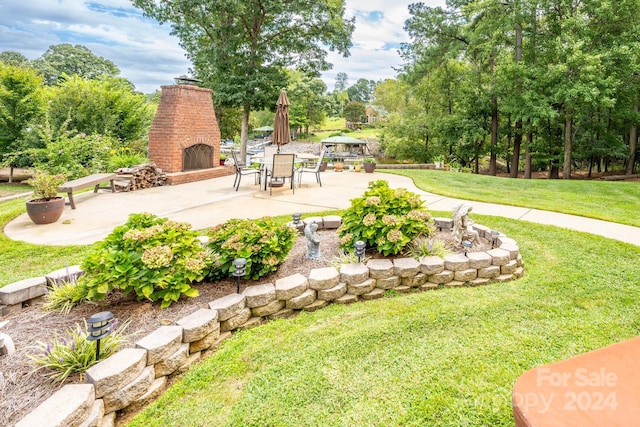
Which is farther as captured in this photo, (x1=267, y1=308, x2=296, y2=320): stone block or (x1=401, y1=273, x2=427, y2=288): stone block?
(x1=401, y1=273, x2=427, y2=288): stone block

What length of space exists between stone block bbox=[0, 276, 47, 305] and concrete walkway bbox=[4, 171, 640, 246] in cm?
156

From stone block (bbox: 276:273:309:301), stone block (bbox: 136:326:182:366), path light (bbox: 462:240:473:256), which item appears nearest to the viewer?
stone block (bbox: 136:326:182:366)

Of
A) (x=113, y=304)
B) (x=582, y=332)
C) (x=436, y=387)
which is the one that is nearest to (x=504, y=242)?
(x=582, y=332)

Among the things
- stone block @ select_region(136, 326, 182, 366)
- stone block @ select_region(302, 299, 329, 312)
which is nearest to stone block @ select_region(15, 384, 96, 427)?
stone block @ select_region(136, 326, 182, 366)

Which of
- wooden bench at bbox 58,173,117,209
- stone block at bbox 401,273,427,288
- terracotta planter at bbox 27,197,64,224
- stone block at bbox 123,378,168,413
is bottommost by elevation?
stone block at bbox 123,378,168,413

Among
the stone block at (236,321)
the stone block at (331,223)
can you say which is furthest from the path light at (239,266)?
the stone block at (331,223)

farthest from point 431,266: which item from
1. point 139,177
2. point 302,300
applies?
point 139,177

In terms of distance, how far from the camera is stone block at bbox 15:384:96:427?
1.37 metres

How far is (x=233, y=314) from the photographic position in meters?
2.35

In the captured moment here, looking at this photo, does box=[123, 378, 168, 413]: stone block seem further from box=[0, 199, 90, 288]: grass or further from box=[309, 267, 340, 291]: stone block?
box=[0, 199, 90, 288]: grass

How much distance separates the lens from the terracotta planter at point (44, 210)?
4496 mm

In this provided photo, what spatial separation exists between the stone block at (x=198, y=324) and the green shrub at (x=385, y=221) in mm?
1451

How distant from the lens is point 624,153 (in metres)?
14.8

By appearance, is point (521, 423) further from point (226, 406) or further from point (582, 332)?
point (582, 332)
